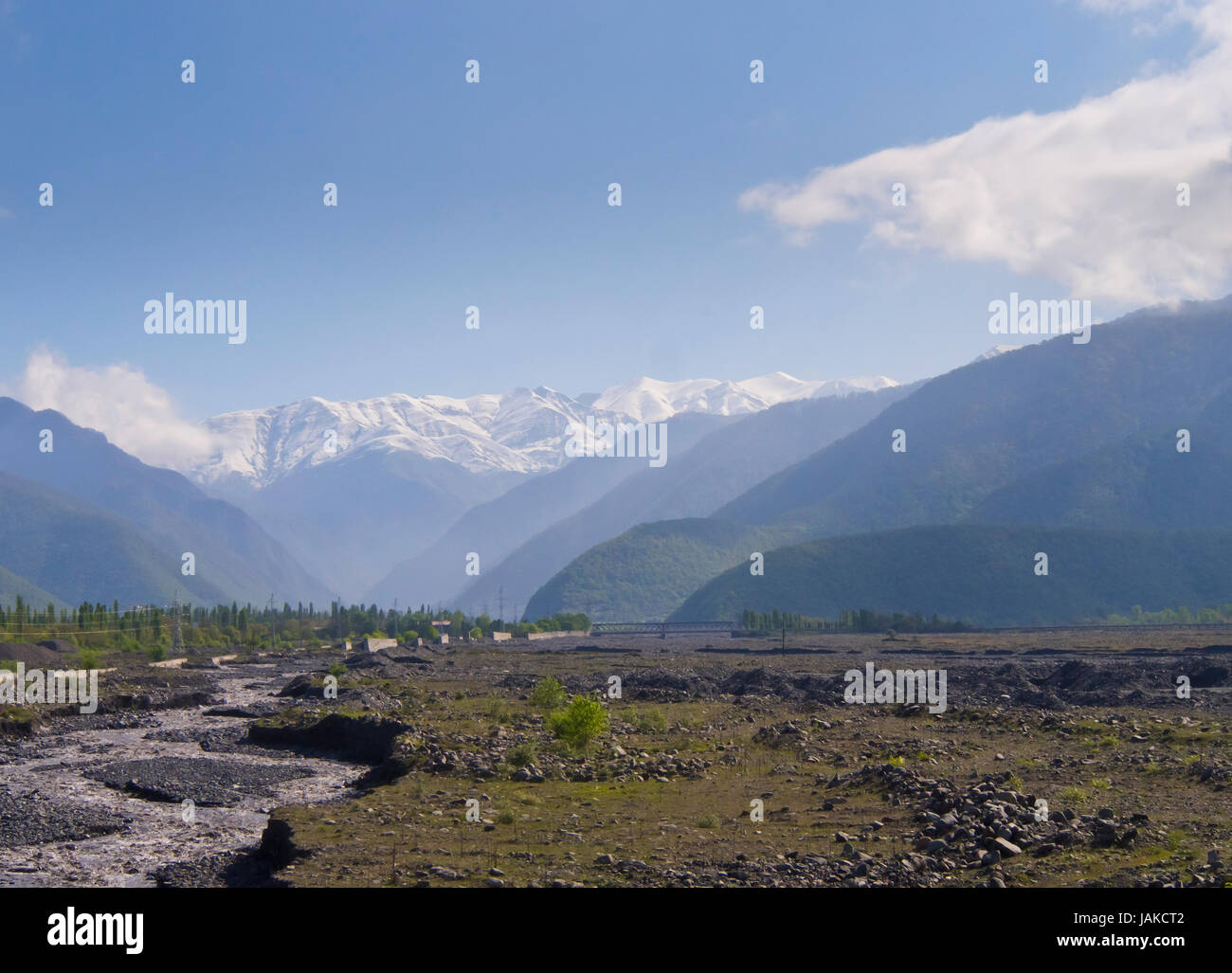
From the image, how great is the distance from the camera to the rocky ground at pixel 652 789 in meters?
26.0

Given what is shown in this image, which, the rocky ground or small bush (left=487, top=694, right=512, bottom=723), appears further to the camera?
small bush (left=487, top=694, right=512, bottom=723)

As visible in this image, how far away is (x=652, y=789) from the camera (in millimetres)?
38906

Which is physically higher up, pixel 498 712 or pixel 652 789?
pixel 652 789

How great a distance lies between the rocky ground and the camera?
2597 cm

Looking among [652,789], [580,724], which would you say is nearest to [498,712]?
[580,724]

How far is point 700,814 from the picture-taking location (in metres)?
33.5

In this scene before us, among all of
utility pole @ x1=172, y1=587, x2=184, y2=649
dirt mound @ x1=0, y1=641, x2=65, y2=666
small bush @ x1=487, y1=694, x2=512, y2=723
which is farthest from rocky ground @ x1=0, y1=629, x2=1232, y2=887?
utility pole @ x1=172, y1=587, x2=184, y2=649

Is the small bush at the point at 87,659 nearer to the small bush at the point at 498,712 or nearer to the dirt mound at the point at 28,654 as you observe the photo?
the dirt mound at the point at 28,654

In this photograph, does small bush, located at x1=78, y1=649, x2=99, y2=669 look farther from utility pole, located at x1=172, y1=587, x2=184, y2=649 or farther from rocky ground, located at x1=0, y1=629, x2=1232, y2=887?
utility pole, located at x1=172, y1=587, x2=184, y2=649

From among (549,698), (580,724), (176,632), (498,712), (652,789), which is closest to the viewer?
(652,789)

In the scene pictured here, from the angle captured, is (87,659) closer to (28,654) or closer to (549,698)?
(28,654)

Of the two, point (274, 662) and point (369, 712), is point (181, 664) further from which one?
point (369, 712)
